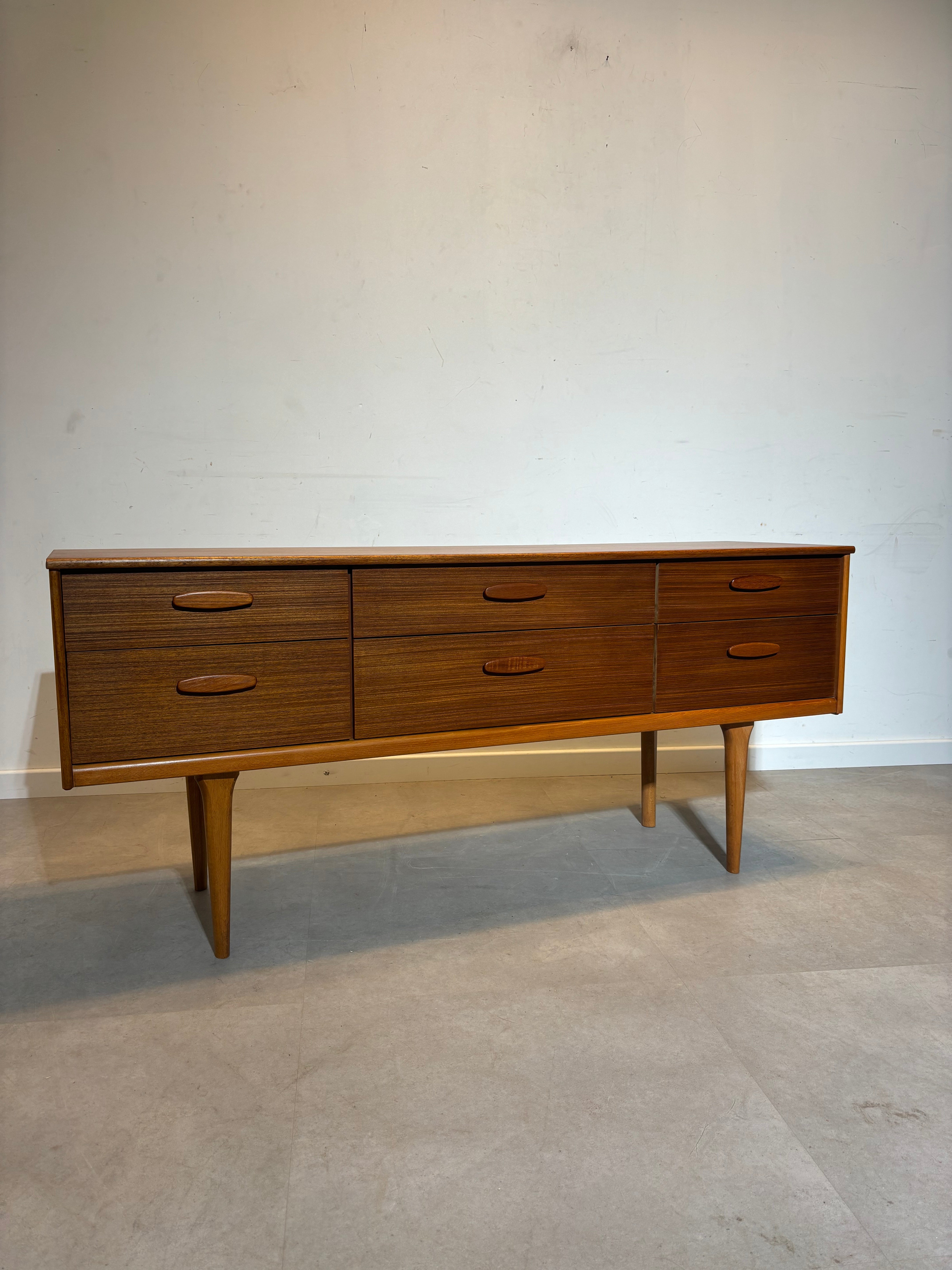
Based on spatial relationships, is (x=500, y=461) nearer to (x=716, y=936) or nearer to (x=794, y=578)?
(x=794, y=578)

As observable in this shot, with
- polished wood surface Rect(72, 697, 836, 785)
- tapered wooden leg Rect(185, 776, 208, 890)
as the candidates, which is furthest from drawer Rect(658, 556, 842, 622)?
tapered wooden leg Rect(185, 776, 208, 890)

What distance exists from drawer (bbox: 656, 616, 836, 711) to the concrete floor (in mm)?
418

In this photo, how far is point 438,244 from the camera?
2484 mm

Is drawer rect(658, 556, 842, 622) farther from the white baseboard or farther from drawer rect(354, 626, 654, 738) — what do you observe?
the white baseboard

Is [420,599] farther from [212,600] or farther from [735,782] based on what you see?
[735,782]

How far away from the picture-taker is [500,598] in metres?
1.64

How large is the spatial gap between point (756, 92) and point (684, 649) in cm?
185

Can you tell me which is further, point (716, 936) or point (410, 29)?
point (410, 29)

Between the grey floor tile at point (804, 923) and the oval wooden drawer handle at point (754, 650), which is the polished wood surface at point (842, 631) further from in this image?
the grey floor tile at point (804, 923)

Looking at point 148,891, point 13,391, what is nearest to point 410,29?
point 13,391

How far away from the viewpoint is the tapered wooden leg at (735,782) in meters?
1.92

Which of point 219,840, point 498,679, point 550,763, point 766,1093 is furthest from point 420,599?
point 550,763

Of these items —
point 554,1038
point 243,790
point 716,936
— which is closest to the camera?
point 554,1038

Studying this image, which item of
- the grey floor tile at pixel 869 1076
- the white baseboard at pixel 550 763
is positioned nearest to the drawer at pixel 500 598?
the grey floor tile at pixel 869 1076
